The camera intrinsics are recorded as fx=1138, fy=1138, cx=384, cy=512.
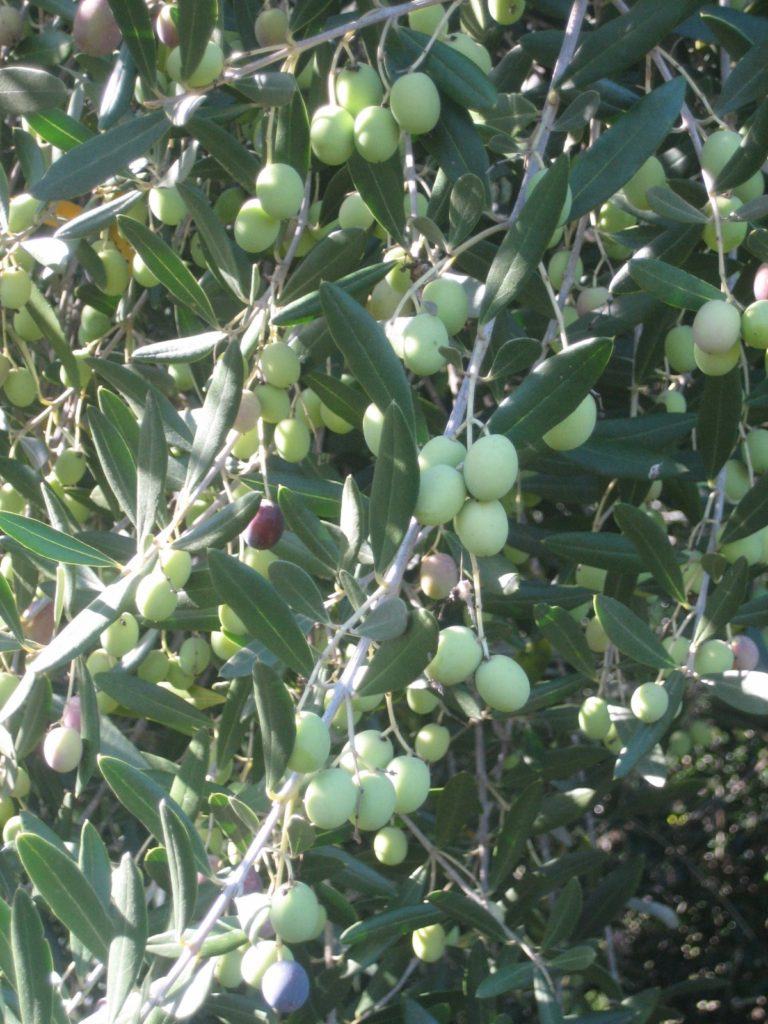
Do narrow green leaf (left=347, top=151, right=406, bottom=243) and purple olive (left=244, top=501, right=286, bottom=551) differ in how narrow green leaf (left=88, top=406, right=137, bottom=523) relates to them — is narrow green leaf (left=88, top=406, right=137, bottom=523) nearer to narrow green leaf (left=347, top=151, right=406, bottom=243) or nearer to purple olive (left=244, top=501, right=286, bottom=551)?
purple olive (left=244, top=501, right=286, bottom=551)

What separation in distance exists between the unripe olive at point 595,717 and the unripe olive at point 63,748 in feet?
1.74

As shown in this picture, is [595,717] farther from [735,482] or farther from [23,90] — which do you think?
[23,90]

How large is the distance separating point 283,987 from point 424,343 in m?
0.50

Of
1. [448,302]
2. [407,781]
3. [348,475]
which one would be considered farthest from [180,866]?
[448,302]

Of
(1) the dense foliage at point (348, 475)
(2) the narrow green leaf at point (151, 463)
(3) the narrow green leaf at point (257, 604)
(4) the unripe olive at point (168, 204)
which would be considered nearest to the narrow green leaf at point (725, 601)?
(1) the dense foliage at point (348, 475)

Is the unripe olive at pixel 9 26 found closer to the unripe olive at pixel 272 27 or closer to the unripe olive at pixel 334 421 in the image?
the unripe olive at pixel 272 27

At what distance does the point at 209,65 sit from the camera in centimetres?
101

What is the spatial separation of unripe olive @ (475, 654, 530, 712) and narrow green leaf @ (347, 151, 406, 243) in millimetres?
421

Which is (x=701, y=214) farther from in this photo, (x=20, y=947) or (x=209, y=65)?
(x=20, y=947)

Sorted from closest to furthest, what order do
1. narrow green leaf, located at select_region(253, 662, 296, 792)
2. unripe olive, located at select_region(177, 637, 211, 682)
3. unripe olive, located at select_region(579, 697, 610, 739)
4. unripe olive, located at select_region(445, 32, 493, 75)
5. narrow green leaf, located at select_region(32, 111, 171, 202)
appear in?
narrow green leaf, located at select_region(253, 662, 296, 792), narrow green leaf, located at select_region(32, 111, 171, 202), unripe olive, located at select_region(445, 32, 493, 75), unripe olive, located at select_region(579, 697, 610, 739), unripe olive, located at select_region(177, 637, 211, 682)

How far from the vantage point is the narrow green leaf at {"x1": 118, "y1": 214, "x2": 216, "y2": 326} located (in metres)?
1.09

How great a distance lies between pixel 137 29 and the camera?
1004 millimetres

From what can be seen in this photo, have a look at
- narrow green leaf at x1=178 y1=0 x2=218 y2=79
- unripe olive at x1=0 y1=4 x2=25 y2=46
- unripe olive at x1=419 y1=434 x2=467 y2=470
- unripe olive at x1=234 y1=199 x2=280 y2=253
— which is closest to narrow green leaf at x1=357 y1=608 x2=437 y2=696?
unripe olive at x1=419 y1=434 x2=467 y2=470

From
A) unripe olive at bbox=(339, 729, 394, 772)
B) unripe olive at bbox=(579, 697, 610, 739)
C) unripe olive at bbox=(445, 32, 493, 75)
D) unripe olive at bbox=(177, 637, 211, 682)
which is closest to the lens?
unripe olive at bbox=(339, 729, 394, 772)
